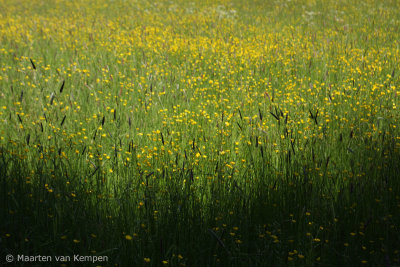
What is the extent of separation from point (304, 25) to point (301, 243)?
849 cm

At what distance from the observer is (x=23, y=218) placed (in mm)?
2373

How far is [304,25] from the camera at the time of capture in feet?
32.5

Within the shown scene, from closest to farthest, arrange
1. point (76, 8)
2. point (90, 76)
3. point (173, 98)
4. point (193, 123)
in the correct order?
point (193, 123), point (173, 98), point (90, 76), point (76, 8)

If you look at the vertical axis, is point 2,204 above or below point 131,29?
below

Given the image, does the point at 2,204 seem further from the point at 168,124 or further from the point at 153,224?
the point at 168,124

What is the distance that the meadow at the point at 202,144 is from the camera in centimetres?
238

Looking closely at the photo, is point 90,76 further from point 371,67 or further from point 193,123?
point 371,67

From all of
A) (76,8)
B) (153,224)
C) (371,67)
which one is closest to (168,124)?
(153,224)

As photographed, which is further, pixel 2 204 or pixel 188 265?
pixel 2 204

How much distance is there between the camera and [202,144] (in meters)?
3.74

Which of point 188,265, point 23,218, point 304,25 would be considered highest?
point 304,25

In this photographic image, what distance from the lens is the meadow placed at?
2.38 metres

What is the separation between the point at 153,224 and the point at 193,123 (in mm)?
1635

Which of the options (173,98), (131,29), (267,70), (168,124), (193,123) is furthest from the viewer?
(131,29)
